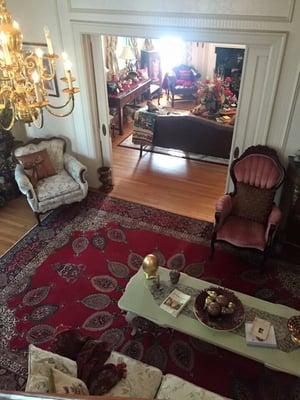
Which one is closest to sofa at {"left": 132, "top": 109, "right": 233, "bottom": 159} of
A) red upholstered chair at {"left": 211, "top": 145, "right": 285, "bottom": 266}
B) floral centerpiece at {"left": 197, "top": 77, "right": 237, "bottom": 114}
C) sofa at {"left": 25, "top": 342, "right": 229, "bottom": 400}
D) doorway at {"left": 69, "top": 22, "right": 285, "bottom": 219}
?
floral centerpiece at {"left": 197, "top": 77, "right": 237, "bottom": 114}

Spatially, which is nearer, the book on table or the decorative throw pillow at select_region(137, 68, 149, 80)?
the book on table

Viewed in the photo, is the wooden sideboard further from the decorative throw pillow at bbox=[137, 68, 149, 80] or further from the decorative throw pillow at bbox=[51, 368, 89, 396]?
the decorative throw pillow at bbox=[51, 368, 89, 396]

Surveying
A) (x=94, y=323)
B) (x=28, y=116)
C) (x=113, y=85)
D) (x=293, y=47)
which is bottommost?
(x=94, y=323)

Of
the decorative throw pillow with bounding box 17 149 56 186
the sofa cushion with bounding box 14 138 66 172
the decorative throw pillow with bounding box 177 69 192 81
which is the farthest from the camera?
the decorative throw pillow with bounding box 177 69 192 81

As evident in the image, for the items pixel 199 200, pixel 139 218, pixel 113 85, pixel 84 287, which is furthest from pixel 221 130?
pixel 84 287

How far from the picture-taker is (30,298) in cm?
342

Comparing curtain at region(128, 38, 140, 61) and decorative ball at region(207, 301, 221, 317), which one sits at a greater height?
curtain at region(128, 38, 140, 61)

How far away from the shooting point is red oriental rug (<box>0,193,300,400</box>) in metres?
2.78

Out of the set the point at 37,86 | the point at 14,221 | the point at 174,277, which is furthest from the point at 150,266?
the point at 14,221

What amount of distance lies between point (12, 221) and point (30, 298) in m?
1.42

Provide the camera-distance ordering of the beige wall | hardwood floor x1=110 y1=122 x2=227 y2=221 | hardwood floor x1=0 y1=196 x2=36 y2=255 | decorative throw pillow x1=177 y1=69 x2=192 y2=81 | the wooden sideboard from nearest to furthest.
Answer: the beige wall, hardwood floor x1=0 y1=196 x2=36 y2=255, hardwood floor x1=110 y1=122 x2=227 y2=221, the wooden sideboard, decorative throw pillow x1=177 y1=69 x2=192 y2=81

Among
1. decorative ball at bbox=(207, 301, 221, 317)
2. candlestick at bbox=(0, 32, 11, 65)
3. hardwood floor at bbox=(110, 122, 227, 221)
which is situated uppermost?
candlestick at bbox=(0, 32, 11, 65)

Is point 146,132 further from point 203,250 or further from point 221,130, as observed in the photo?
point 203,250

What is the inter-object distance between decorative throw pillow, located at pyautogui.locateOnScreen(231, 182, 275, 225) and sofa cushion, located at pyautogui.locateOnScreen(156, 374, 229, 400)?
80.6 inches
